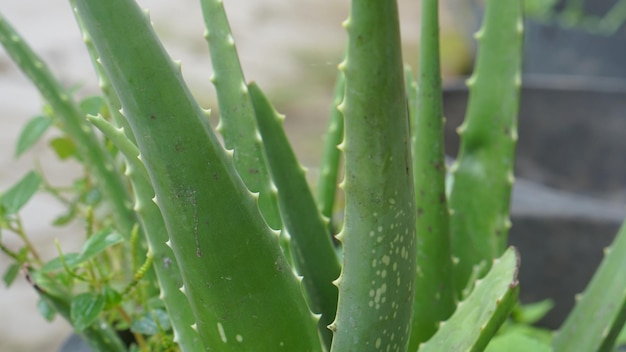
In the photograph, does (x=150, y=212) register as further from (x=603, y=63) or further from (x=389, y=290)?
(x=603, y=63)

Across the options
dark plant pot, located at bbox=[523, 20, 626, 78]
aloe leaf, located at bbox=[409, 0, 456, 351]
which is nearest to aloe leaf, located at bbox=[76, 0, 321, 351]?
aloe leaf, located at bbox=[409, 0, 456, 351]

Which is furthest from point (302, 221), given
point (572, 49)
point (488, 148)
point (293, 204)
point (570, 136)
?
point (572, 49)

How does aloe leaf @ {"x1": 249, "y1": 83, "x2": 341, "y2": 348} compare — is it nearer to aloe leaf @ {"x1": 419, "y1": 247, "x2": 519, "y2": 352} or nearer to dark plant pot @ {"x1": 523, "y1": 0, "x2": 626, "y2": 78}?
aloe leaf @ {"x1": 419, "y1": 247, "x2": 519, "y2": 352}

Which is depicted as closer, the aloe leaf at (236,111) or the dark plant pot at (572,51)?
the aloe leaf at (236,111)

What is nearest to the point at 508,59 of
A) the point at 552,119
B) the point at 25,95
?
the point at 552,119

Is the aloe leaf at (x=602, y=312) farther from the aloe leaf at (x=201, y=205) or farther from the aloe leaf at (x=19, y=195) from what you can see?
the aloe leaf at (x=19, y=195)

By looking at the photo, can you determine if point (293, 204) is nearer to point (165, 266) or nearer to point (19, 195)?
point (165, 266)

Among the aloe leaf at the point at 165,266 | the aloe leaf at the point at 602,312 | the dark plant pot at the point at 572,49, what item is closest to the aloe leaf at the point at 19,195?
the aloe leaf at the point at 165,266
